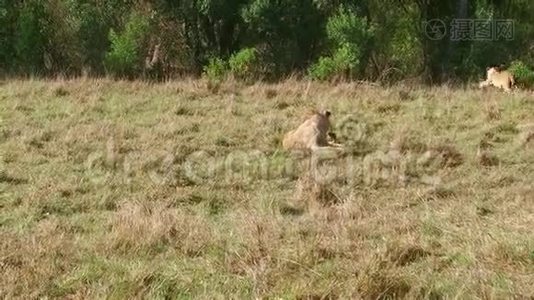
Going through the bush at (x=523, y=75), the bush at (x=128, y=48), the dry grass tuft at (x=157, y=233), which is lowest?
the bush at (x=523, y=75)

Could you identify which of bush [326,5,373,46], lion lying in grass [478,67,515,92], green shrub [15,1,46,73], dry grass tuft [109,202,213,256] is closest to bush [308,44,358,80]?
bush [326,5,373,46]

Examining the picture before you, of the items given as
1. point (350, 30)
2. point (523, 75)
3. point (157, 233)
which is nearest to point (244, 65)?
point (350, 30)

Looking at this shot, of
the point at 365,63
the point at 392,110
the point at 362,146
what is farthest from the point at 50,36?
the point at 362,146

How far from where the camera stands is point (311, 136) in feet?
27.7

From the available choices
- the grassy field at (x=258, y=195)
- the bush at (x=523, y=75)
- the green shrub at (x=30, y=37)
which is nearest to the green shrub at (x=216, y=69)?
the grassy field at (x=258, y=195)

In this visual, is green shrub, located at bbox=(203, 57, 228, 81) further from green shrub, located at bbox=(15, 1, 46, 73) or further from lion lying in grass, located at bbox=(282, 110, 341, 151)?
lion lying in grass, located at bbox=(282, 110, 341, 151)

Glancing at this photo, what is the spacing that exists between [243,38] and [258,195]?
1140 centimetres

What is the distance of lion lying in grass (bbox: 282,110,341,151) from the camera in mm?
8414

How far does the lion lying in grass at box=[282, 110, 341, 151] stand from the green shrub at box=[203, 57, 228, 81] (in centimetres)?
587

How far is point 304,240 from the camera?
4789 mm

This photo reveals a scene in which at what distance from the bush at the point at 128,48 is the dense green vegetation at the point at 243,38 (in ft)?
0.07

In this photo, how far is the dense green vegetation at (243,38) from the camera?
1605 cm

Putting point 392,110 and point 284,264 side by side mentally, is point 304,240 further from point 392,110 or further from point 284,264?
point 392,110

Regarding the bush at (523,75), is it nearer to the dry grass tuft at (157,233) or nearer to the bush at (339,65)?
the bush at (339,65)
